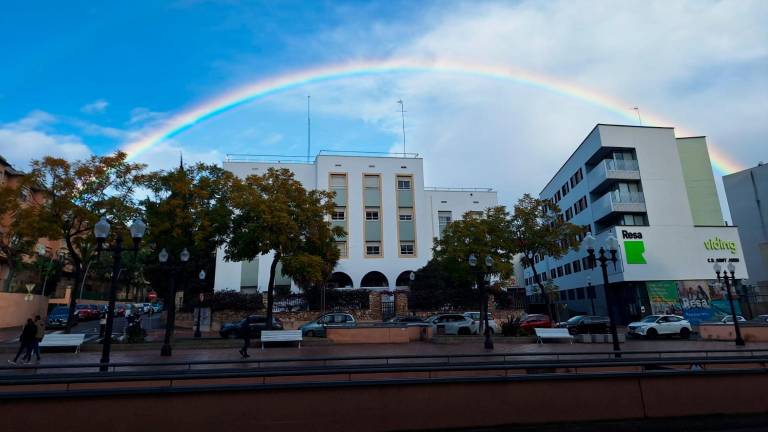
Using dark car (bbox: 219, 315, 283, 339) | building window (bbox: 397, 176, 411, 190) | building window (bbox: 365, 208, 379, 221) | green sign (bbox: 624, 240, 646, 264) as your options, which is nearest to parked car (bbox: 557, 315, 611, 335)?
green sign (bbox: 624, 240, 646, 264)

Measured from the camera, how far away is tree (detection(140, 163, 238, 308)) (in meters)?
21.4

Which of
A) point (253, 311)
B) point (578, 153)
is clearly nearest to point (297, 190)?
point (253, 311)

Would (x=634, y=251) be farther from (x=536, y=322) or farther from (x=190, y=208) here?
(x=190, y=208)

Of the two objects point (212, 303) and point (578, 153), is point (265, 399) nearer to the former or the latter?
point (212, 303)

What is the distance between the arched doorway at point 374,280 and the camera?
4525 cm

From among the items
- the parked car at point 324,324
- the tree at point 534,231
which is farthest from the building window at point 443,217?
the parked car at point 324,324

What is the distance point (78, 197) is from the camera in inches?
843

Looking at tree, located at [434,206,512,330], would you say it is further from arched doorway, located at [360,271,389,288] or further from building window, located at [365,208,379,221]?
building window, located at [365,208,379,221]

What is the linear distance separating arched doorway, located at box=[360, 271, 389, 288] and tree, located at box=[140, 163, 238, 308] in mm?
23063

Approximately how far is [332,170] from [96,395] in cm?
4269

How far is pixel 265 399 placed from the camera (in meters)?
5.66

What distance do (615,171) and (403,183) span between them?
68.8 ft

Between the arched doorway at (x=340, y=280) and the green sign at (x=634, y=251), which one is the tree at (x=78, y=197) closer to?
the arched doorway at (x=340, y=280)

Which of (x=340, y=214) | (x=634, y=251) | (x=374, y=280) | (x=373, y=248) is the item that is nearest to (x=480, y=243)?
(x=634, y=251)
